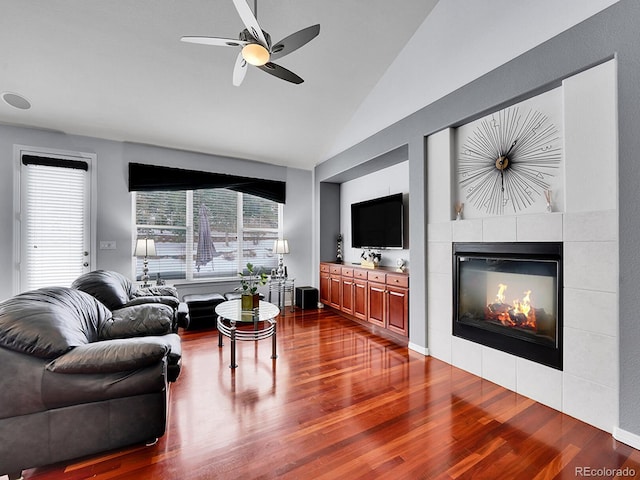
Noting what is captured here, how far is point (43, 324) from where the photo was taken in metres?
1.64

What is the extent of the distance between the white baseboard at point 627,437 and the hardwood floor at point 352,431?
0.04 m

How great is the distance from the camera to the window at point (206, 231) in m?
4.71

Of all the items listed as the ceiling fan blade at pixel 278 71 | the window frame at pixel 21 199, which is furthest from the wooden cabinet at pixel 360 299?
the window frame at pixel 21 199

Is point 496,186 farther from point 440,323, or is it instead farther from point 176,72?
point 176,72

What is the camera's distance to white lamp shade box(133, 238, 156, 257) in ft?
13.6

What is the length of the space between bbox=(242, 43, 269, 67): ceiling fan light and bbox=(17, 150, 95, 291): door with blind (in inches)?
136

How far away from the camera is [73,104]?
3.60m

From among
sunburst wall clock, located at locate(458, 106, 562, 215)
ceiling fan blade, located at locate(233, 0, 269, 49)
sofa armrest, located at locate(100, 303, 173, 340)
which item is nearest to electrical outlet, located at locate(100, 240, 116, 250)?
sofa armrest, located at locate(100, 303, 173, 340)

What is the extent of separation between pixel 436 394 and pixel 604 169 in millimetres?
2080

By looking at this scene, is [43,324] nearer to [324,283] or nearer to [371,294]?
[371,294]

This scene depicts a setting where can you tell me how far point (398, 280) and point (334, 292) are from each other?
167 cm

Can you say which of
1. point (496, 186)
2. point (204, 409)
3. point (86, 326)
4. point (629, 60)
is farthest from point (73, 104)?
point (629, 60)

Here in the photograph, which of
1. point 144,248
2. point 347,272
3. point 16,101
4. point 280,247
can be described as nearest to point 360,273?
point 347,272

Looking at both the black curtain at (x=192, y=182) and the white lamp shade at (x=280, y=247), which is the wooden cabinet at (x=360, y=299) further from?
the black curtain at (x=192, y=182)
